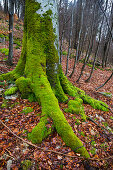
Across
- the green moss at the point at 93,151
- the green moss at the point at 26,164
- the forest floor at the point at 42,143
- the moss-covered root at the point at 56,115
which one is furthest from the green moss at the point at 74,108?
the green moss at the point at 26,164

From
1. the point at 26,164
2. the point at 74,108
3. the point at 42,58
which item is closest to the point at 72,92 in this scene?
the point at 74,108

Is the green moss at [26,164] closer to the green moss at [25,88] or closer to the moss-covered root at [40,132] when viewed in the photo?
the moss-covered root at [40,132]

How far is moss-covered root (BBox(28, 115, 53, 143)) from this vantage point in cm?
272

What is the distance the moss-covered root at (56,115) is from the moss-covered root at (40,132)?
0.28m

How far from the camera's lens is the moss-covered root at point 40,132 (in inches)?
107

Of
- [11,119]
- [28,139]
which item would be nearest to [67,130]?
[28,139]

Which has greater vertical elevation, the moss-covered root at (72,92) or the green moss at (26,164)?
the moss-covered root at (72,92)

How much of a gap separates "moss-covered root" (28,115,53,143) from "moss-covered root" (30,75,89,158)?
0.90ft

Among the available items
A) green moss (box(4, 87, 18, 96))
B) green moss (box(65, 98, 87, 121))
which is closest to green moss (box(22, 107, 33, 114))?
green moss (box(4, 87, 18, 96))

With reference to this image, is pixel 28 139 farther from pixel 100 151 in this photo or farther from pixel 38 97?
pixel 100 151

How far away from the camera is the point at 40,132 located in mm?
2820

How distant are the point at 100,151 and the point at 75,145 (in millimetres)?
986

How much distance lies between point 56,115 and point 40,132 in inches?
27.3

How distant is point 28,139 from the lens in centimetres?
270
